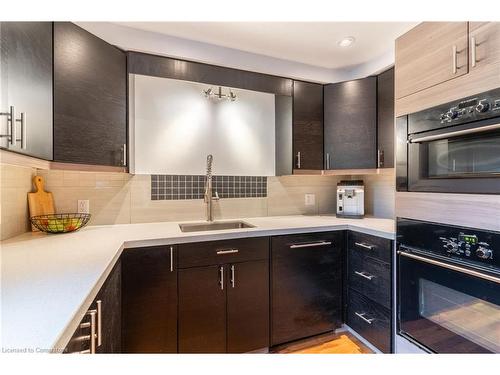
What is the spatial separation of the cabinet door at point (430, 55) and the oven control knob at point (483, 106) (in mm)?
178

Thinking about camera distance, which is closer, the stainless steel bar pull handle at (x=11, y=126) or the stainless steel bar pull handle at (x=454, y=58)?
the stainless steel bar pull handle at (x=11, y=126)

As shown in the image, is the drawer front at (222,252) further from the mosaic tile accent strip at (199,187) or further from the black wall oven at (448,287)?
the black wall oven at (448,287)

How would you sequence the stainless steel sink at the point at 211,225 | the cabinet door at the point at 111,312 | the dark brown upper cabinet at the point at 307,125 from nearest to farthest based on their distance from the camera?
the cabinet door at the point at 111,312 → the stainless steel sink at the point at 211,225 → the dark brown upper cabinet at the point at 307,125

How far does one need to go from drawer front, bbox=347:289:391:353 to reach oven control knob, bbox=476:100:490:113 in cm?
124

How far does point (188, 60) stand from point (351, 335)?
2400 millimetres

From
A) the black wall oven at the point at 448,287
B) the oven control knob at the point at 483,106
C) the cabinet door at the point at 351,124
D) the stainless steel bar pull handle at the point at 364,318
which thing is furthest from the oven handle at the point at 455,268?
the cabinet door at the point at 351,124

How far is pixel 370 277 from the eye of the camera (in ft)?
5.43

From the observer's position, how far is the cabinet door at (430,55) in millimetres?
1109

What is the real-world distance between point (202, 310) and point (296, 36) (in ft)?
6.36

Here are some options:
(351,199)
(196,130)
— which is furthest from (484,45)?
(196,130)

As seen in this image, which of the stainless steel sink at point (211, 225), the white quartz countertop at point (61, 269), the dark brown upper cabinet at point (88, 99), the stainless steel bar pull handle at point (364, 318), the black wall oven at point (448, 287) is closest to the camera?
the white quartz countertop at point (61, 269)

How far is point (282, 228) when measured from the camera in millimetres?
1687

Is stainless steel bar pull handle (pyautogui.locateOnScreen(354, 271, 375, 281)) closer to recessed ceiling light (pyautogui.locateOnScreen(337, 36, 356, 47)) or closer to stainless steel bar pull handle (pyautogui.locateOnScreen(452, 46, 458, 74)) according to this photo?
stainless steel bar pull handle (pyautogui.locateOnScreen(452, 46, 458, 74))
